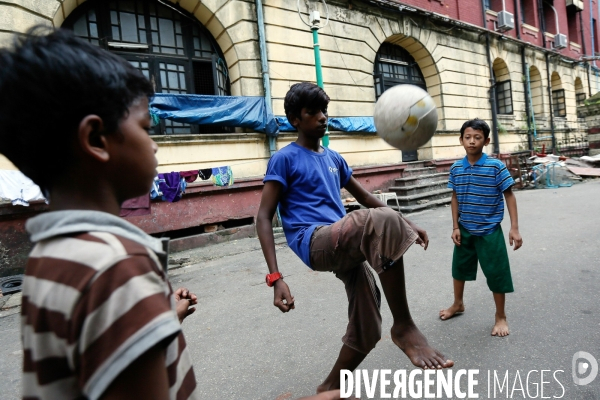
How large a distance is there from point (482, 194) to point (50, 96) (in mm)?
3002

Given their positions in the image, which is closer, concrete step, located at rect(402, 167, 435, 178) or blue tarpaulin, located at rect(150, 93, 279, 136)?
blue tarpaulin, located at rect(150, 93, 279, 136)

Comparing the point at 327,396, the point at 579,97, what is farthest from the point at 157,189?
the point at 579,97

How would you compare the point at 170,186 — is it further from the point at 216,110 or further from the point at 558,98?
the point at 558,98

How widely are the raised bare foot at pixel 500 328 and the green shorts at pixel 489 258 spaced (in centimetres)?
22

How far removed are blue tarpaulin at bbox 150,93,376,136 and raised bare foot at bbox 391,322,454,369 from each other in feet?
17.0

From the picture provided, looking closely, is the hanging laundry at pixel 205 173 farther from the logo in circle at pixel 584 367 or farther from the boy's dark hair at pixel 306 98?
the logo in circle at pixel 584 367

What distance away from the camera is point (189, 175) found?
669 cm

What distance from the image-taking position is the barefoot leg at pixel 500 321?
2.77 metres

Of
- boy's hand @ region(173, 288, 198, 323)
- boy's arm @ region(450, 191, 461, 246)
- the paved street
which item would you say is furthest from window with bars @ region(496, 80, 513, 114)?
boy's hand @ region(173, 288, 198, 323)

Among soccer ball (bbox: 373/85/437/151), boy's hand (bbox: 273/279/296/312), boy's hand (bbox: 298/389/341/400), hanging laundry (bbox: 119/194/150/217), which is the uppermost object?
soccer ball (bbox: 373/85/437/151)

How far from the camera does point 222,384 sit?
8.02ft

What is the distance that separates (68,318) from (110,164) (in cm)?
32

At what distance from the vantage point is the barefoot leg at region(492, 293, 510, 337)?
277 cm

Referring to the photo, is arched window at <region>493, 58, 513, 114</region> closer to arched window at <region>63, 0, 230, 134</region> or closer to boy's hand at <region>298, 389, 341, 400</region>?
arched window at <region>63, 0, 230, 134</region>
